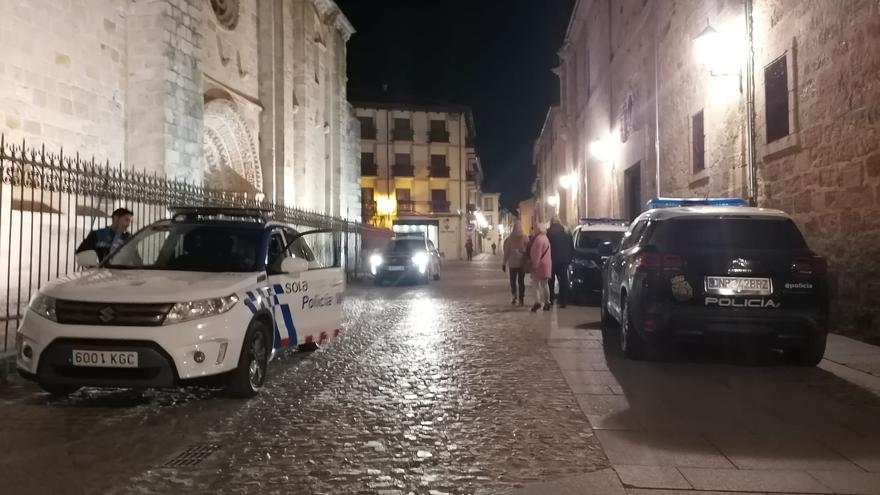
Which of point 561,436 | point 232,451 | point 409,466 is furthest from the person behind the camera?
point 561,436

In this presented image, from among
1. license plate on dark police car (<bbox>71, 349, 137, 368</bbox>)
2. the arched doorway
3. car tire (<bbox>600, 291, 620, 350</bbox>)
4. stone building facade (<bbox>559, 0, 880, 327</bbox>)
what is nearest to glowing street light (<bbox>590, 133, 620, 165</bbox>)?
stone building facade (<bbox>559, 0, 880, 327</bbox>)

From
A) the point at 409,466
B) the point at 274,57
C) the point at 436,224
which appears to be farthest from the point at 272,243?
the point at 436,224

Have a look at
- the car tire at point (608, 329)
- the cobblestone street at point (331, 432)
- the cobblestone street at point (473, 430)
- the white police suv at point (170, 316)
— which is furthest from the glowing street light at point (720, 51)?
the white police suv at point (170, 316)

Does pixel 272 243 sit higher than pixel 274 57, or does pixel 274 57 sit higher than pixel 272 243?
pixel 274 57

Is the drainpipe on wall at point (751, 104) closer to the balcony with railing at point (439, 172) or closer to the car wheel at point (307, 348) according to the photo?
the car wheel at point (307, 348)

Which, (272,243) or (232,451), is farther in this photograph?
(272,243)

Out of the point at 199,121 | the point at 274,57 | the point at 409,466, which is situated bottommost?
the point at 409,466

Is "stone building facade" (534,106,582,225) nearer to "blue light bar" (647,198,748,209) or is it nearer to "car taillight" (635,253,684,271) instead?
"blue light bar" (647,198,748,209)

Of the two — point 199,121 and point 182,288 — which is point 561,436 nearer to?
point 182,288

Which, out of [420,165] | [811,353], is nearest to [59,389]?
[811,353]

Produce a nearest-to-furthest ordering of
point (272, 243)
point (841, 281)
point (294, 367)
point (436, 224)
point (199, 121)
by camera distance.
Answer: point (272, 243)
point (294, 367)
point (841, 281)
point (199, 121)
point (436, 224)

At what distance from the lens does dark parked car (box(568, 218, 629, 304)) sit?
1456cm

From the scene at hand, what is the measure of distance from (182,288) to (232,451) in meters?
1.67

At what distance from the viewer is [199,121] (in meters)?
16.9
